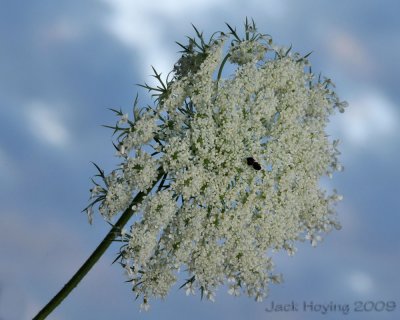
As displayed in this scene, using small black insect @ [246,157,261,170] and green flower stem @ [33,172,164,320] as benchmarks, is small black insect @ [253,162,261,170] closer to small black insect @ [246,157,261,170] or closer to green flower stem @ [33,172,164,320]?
small black insect @ [246,157,261,170]

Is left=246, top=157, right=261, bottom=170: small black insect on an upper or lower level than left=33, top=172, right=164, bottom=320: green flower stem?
upper

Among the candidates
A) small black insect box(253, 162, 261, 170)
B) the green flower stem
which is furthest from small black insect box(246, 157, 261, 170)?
the green flower stem

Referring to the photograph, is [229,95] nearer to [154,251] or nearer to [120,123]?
[120,123]

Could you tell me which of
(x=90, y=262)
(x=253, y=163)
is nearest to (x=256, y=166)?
(x=253, y=163)

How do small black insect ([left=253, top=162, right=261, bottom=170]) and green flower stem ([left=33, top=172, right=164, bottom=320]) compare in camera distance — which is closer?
small black insect ([left=253, top=162, right=261, bottom=170])

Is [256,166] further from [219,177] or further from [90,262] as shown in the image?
[90,262]

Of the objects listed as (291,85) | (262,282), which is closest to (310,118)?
(291,85)
